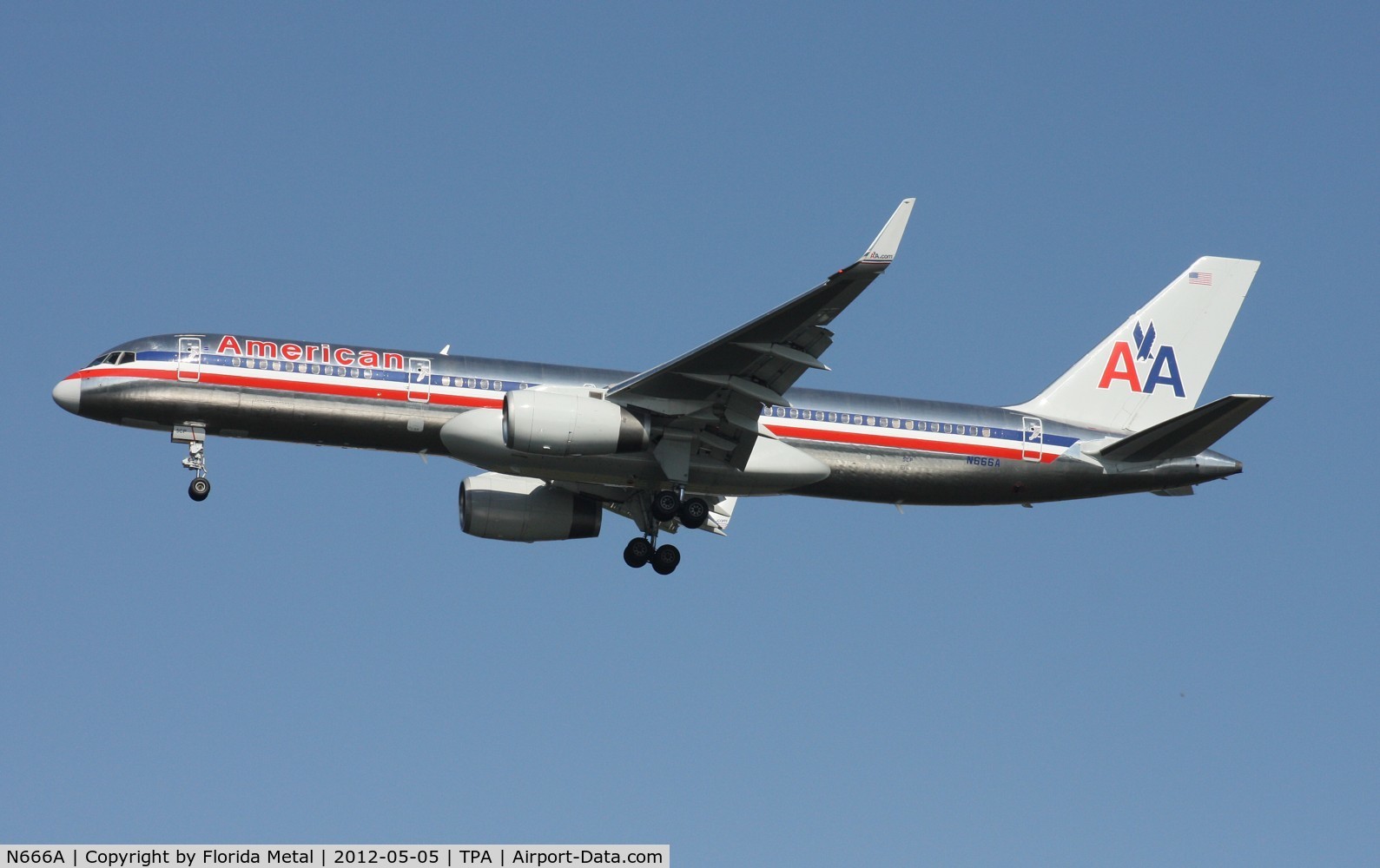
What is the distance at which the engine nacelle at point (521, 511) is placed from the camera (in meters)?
47.6

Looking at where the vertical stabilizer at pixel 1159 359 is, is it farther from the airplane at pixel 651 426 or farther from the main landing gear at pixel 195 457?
the main landing gear at pixel 195 457

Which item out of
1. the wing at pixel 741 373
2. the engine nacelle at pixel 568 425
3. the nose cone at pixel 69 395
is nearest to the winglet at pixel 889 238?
the wing at pixel 741 373

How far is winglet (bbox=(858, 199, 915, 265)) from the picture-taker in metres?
35.8

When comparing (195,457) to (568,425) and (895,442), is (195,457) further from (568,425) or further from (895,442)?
(895,442)

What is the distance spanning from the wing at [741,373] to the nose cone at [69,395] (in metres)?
13.3

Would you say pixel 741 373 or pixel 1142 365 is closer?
pixel 741 373

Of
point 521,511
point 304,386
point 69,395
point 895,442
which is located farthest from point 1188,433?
point 69,395

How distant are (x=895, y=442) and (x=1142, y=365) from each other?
29.9 feet

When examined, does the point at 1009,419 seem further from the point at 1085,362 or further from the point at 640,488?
the point at 640,488

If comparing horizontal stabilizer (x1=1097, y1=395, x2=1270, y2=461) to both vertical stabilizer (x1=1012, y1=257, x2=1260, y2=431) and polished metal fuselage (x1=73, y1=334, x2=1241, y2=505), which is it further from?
vertical stabilizer (x1=1012, y1=257, x2=1260, y2=431)

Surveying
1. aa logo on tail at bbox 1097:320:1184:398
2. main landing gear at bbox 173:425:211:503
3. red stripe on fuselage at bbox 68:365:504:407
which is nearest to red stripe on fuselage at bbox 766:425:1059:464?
aa logo on tail at bbox 1097:320:1184:398

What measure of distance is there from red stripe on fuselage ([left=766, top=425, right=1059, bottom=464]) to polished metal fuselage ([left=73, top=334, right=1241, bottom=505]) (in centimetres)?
4

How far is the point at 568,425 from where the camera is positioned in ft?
135
